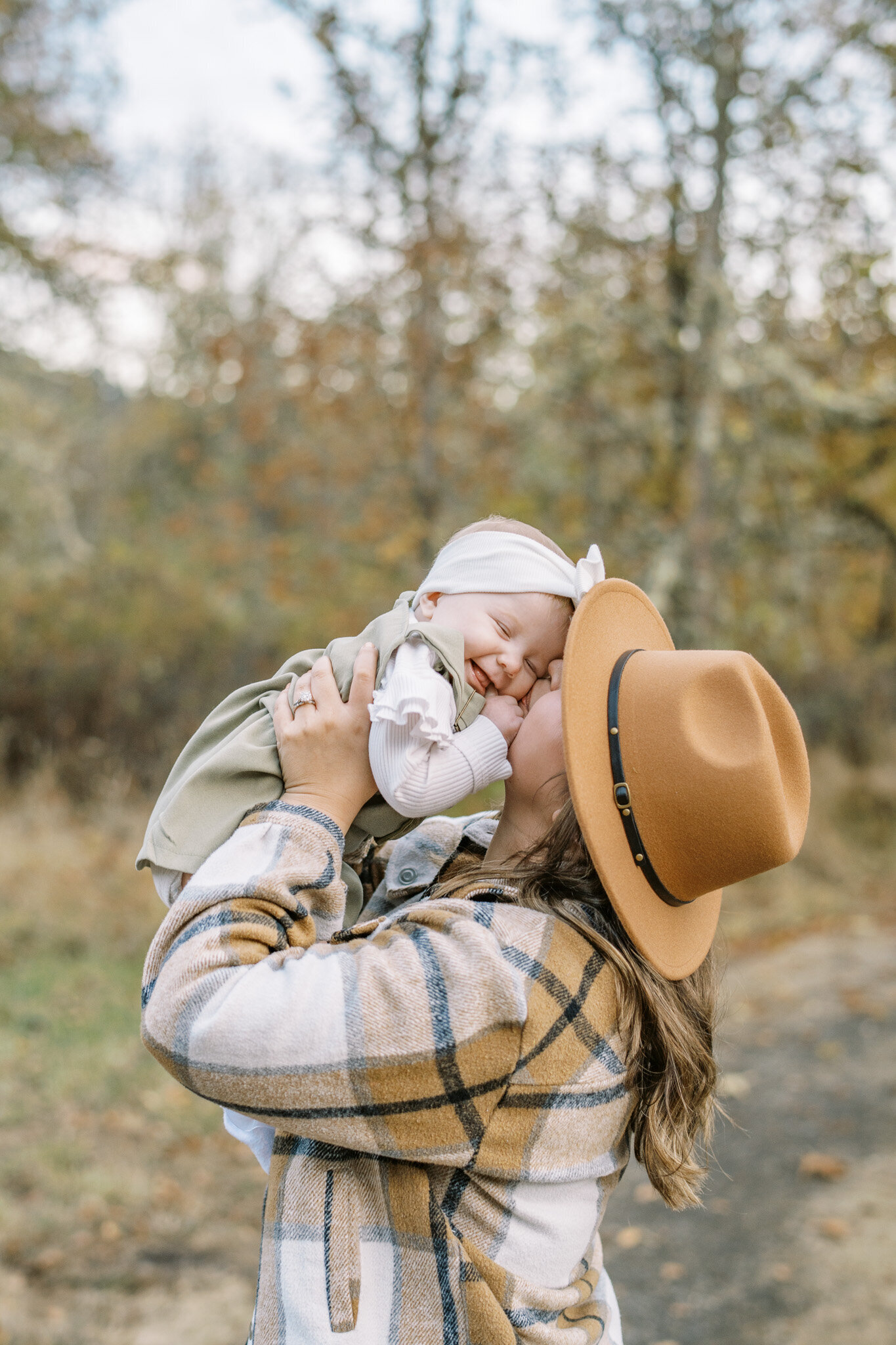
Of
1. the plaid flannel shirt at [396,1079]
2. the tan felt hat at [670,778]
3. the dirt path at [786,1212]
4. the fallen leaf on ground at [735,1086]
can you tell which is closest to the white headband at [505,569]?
the tan felt hat at [670,778]

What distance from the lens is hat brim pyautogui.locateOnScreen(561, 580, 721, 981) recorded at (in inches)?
50.6

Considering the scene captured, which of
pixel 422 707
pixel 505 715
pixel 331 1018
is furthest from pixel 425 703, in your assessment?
pixel 331 1018

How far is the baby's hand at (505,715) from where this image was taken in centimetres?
161

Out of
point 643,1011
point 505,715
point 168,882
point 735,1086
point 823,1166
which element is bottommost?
point 735,1086

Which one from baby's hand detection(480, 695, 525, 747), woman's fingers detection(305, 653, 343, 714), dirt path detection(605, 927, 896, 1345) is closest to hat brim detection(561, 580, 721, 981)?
baby's hand detection(480, 695, 525, 747)

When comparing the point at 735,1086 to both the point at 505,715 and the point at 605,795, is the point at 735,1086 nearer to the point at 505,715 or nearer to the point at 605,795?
the point at 505,715

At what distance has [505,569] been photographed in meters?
1.77

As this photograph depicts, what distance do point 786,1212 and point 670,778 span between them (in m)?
3.98

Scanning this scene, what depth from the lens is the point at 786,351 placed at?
9047 millimetres

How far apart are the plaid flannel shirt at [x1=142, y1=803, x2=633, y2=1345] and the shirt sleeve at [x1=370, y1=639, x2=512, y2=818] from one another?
0.12 metres

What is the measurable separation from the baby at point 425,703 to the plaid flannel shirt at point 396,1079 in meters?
0.08

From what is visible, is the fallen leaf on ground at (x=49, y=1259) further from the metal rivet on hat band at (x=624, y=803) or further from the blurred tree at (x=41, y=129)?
the blurred tree at (x=41, y=129)

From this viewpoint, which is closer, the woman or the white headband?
the woman

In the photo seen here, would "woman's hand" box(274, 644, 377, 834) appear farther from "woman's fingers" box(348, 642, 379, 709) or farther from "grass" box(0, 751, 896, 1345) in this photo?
"grass" box(0, 751, 896, 1345)
